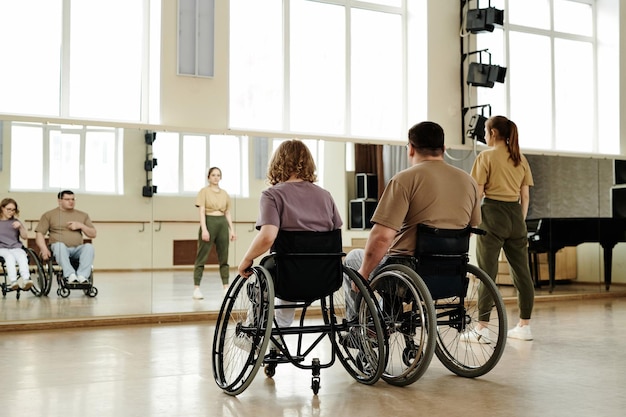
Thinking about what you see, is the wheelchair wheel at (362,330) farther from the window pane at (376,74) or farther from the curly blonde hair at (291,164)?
the window pane at (376,74)

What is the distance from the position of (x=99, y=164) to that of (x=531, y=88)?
5.71m

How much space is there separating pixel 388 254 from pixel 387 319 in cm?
30

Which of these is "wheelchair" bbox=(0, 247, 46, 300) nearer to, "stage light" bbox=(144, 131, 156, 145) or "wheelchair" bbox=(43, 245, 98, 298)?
"wheelchair" bbox=(43, 245, 98, 298)

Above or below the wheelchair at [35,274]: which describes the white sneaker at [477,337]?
below

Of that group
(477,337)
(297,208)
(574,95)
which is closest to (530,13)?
(574,95)

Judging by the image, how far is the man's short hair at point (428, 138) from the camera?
3490 mm

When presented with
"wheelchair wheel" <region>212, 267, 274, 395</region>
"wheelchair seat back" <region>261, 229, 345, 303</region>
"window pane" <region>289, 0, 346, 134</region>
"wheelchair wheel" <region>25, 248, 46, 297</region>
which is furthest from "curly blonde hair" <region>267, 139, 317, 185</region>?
"window pane" <region>289, 0, 346, 134</region>

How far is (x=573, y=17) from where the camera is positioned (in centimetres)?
962

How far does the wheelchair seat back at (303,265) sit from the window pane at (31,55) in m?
4.27

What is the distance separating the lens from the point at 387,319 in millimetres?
3373

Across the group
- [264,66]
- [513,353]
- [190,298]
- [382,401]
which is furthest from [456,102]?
[382,401]

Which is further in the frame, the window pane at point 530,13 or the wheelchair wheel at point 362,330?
the window pane at point 530,13

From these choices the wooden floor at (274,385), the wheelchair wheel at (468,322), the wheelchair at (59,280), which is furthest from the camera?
the wheelchair at (59,280)

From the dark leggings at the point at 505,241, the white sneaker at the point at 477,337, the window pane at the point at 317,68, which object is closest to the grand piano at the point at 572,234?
the window pane at the point at 317,68
